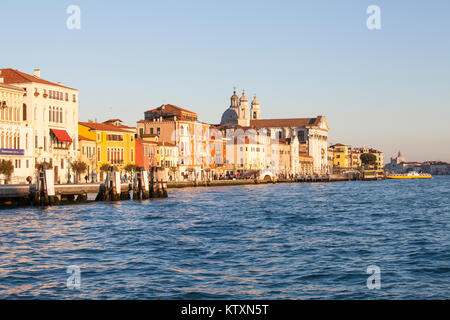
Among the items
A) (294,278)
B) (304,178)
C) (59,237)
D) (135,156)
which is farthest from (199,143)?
(294,278)

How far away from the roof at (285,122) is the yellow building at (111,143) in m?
90.9

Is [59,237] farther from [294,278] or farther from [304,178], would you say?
[304,178]

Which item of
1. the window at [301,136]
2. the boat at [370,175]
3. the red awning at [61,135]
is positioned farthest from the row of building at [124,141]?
the boat at [370,175]

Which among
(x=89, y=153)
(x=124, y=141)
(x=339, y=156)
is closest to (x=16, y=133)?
(x=89, y=153)

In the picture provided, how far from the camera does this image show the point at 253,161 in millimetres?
118500

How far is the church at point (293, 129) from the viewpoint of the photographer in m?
144

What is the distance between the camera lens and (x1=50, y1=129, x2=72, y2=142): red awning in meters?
54.5

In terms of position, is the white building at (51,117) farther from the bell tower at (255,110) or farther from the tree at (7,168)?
the bell tower at (255,110)

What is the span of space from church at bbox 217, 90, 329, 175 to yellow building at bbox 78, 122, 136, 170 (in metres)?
70.5

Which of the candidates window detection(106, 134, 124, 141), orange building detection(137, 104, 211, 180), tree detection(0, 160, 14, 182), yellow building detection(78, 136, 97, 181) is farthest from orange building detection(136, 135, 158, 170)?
tree detection(0, 160, 14, 182)

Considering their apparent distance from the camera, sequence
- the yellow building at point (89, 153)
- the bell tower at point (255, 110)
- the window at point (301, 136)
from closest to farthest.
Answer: the yellow building at point (89, 153)
the window at point (301, 136)
the bell tower at point (255, 110)

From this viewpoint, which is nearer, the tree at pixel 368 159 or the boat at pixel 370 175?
the boat at pixel 370 175
